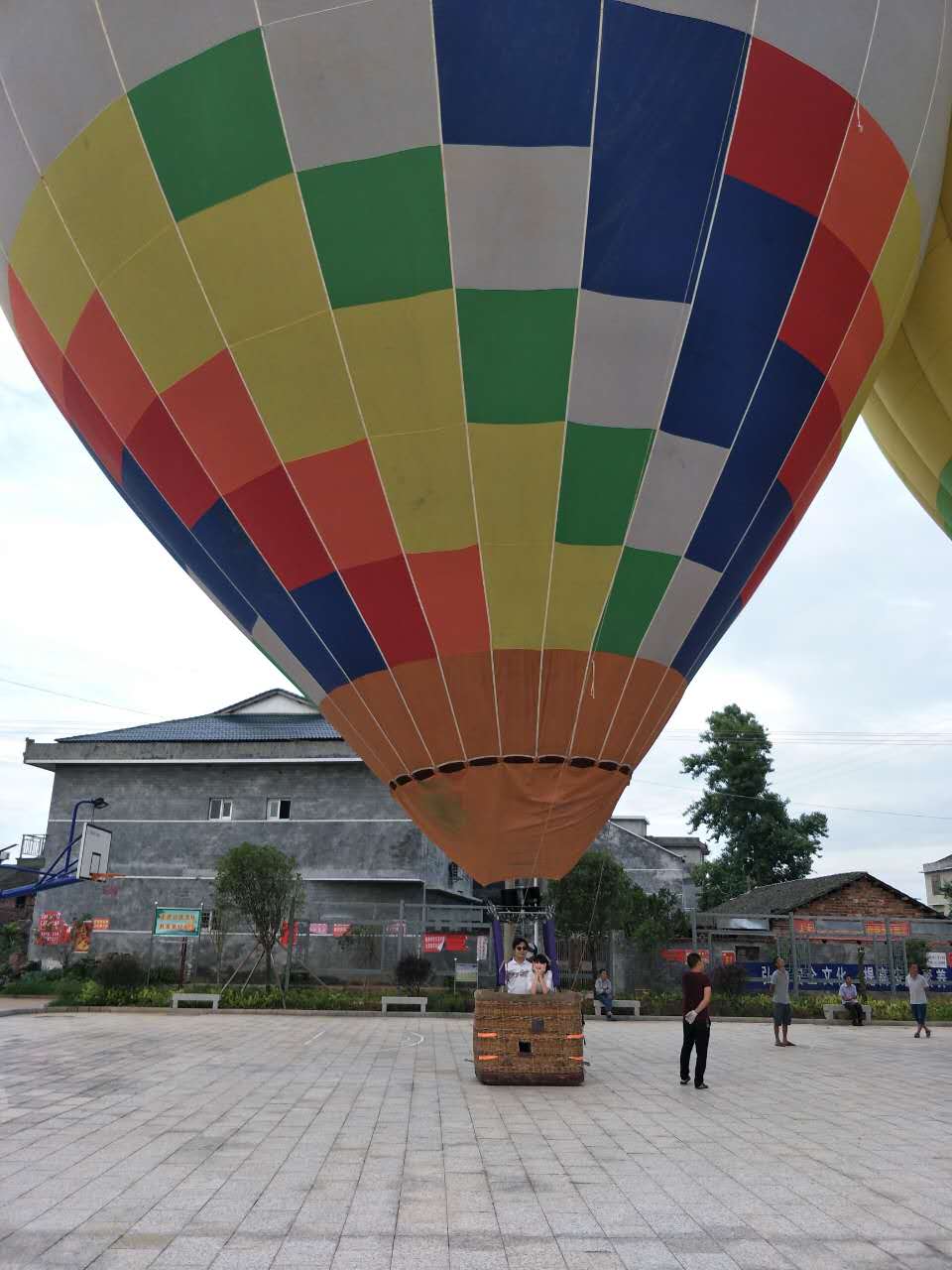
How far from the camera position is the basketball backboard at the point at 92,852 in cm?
2269

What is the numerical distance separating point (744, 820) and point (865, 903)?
1860 centimetres

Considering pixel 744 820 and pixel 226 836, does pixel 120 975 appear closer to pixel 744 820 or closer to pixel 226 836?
pixel 226 836

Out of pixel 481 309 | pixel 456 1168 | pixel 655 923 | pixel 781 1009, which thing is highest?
pixel 481 309

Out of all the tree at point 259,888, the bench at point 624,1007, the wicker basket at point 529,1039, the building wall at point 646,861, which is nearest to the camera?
the wicker basket at point 529,1039

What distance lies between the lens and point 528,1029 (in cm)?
Answer: 900

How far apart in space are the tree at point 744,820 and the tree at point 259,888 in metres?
28.9

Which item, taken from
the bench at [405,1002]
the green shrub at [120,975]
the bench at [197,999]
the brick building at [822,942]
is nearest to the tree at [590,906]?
the brick building at [822,942]

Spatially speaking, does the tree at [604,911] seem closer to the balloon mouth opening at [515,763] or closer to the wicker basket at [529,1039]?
the wicker basket at [529,1039]

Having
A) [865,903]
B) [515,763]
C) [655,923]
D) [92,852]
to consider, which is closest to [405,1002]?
[655,923]

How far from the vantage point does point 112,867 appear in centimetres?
2811

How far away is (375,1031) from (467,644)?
396 inches

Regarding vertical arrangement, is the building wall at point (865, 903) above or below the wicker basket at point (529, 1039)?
above

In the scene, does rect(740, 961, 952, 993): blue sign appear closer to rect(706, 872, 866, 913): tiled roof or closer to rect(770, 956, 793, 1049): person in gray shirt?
rect(706, 872, 866, 913): tiled roof

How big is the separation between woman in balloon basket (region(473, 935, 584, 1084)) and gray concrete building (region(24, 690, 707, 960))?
17.8 m
